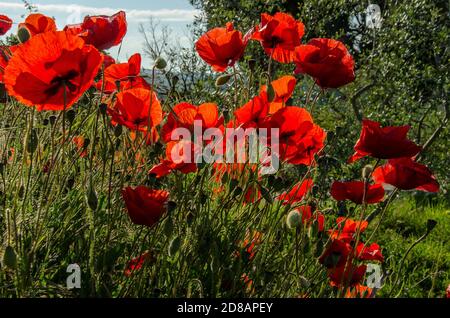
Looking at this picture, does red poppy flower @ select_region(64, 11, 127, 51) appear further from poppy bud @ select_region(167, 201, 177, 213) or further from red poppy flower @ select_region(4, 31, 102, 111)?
poppy bud @ select_region(167, 201, 177, 213)

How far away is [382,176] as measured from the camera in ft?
5.53

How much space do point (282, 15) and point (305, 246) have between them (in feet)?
2.34

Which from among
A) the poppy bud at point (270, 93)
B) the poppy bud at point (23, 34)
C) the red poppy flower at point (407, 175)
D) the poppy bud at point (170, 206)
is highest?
the poppy bud at point (23, 34)

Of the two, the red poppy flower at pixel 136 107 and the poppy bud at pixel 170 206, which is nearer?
the poppy bud at pixel 170 206

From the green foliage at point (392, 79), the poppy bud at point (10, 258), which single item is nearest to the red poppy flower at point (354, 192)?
the poppy bud at point (10, 258)

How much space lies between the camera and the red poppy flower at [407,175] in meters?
1.64

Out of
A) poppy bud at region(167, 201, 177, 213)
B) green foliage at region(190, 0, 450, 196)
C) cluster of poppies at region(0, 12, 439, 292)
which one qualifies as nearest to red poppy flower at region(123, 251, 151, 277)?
cluster of poppies at region(0, 12, 439, 292)

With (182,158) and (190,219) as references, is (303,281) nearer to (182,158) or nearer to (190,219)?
(190,219)

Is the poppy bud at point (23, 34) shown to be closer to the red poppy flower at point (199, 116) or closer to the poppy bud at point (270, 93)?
the red poppy flower at point (199, 116)

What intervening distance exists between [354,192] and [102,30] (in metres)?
0.84

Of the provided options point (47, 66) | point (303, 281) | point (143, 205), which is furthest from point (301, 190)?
point (47, 66)

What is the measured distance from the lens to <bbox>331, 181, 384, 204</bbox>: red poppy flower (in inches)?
71.5
